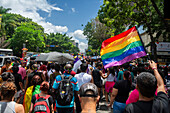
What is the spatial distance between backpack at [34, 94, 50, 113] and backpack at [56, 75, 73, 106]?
13.3 inches

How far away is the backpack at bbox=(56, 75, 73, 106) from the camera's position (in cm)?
334

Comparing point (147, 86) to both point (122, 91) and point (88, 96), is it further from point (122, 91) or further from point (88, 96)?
point (122, 91)

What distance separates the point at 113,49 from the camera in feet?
15.6

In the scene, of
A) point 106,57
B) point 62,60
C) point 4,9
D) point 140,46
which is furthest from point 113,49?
point 4,9

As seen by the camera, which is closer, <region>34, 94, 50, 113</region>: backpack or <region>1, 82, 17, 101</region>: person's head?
<region>1, 82, 17, 101</region>: person's head

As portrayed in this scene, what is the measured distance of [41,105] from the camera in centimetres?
295

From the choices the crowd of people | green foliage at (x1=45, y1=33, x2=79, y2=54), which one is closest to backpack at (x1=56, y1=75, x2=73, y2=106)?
the crowd of people

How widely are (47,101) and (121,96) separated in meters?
1.75

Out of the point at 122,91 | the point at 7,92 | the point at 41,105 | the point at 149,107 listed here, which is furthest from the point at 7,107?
the point at 122,91

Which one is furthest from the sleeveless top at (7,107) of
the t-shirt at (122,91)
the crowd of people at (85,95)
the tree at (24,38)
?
the tree at (24,38)

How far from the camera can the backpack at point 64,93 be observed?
3.34m

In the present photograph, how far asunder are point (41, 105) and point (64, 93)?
60 cm

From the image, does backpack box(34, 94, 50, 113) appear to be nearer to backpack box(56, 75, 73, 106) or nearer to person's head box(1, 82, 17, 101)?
backpack box(56, 75, 73, 106)

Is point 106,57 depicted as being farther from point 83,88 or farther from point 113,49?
point 83,88
